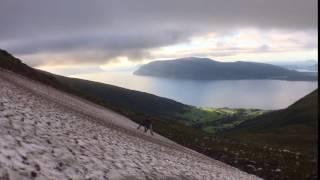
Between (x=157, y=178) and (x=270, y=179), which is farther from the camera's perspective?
(x=270, y=179)

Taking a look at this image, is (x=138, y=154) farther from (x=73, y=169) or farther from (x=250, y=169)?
(x=250, y=169)

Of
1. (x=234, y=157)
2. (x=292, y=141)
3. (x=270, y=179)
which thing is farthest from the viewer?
(x=292, y=141)

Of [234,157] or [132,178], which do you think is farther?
[234,157]

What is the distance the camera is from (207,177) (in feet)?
84.2

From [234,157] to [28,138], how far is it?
33.5 m

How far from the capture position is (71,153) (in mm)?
18312

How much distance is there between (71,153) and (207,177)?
32.3ft

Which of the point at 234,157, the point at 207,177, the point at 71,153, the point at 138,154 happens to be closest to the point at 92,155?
the point at 71,153

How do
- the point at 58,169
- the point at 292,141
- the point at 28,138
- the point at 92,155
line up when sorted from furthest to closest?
the point at 292,141
the point at 92,155
the point at 28,138
the point at 58,169

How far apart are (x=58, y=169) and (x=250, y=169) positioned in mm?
29866

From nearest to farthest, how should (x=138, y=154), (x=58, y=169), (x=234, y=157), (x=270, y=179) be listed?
(x=58, y=169) < (x=138, y=154) < (x=270, y=179) < (x=234, y=157)

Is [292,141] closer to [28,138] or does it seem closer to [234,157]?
[234,157]

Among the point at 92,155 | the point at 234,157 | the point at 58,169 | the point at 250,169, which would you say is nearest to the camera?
the point at 58,169

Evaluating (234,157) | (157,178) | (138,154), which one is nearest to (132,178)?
(157,178)
